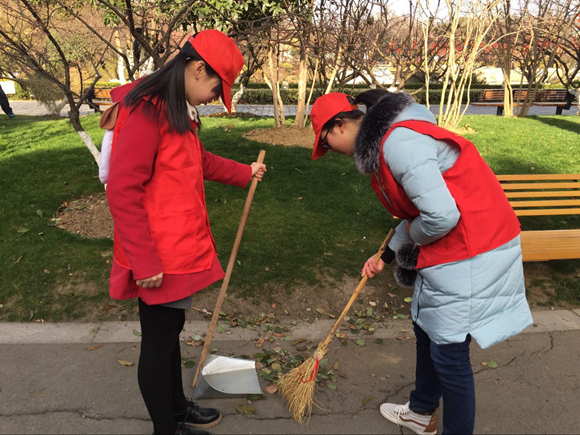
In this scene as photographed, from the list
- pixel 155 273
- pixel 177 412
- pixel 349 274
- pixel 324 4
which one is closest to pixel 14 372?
pixel 177 412

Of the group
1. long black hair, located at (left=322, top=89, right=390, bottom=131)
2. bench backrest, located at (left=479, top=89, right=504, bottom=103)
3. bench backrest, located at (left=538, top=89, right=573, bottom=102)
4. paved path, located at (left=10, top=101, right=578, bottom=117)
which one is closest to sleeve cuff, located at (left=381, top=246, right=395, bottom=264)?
long black hair, located at (left=322, top=89, right=390, bottom=131)

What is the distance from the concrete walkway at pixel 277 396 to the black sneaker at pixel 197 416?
6 cm

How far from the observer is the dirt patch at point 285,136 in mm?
7535

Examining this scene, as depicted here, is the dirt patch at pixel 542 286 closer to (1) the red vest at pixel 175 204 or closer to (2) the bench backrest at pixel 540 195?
(2) the bench backrest at pixel 540 195

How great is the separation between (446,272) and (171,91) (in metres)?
1.30

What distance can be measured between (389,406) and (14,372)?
2.20 meters

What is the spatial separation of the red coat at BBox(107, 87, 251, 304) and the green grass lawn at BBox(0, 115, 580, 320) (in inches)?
72.9

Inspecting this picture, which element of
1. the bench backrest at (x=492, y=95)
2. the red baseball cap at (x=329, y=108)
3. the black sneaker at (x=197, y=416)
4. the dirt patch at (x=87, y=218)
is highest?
the red baseball cap at (x=329, y=108)

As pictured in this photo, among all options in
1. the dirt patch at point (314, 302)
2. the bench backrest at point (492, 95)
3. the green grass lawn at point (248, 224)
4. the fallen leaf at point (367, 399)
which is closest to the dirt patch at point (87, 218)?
the green grass lawn at point (248, 224)

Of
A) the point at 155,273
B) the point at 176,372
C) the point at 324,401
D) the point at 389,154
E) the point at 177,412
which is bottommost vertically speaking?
the point at 324,401

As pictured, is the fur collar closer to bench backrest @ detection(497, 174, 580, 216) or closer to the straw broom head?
the straw broom head

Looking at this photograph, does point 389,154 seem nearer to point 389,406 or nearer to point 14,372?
point 389,406

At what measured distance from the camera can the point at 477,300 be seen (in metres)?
1.97

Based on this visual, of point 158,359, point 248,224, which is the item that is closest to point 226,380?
point 158,359
